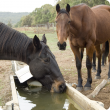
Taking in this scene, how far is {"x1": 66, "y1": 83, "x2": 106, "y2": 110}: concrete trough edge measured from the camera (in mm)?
2831

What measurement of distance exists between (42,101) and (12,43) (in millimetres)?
1853

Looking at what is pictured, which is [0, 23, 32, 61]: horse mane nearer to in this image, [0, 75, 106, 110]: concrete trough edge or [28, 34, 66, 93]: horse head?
[28, 34, 66, 93]: horse head

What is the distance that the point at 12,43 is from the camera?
9.41 feet

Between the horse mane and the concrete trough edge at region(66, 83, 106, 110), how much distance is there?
1431 mm

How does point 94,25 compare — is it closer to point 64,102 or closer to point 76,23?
point 76,23

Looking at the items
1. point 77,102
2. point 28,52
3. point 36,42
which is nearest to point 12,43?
point 28,52

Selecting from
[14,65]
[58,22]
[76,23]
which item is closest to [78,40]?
[76,23]

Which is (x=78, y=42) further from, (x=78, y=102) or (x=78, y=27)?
(x=78, y=102)

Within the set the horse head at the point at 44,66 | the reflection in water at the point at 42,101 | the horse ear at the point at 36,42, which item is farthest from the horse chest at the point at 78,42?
the horse ear at the point at 36,42

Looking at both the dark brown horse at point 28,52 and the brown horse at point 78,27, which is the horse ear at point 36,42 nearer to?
the dark brown horse at point 28,52

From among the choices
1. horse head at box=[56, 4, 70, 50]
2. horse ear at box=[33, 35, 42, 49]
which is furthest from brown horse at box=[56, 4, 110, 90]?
horse ear at box=[33, 35, 42, 49]

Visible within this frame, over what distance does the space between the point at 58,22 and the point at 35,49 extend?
1.32m

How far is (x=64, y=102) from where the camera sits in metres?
3.98

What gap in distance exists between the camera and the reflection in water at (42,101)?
374 centimetres
